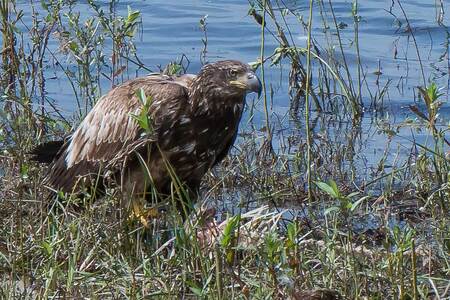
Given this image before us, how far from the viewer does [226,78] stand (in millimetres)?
7789

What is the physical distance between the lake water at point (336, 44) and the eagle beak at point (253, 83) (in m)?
2.01

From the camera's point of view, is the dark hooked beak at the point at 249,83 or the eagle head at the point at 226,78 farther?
the eagle head at the point at 226,78

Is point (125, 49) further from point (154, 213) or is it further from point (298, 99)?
point (154, 213)

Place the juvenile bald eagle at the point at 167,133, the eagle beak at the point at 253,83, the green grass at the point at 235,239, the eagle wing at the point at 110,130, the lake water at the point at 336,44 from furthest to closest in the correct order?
1. the lake water at the point at 336,44
2. the eagle wing at the point at 110,130
3. the juvenile bald eagle at the point at 167,133
4. the eagle beak at the point at 253,83
5. the green grass at the point at 235,239

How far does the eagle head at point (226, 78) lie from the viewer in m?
7.67

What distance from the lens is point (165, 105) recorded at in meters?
7.70

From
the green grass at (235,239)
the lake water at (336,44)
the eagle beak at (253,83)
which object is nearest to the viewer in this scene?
the green grass at (235,239)

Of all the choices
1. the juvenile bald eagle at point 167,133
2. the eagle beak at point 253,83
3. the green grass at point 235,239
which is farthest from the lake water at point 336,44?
the eagle beak at point 253,83

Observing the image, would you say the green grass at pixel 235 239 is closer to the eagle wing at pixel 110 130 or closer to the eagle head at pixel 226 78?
the eagle wing at pixel 110 130

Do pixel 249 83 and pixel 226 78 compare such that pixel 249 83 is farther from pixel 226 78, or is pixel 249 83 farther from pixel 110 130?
pixel 110 130

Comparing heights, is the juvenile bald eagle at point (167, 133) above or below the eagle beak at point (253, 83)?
below

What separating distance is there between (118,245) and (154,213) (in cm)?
58

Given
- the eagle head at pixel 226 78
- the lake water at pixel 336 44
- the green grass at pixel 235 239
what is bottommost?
the lake water at pixel 336 44

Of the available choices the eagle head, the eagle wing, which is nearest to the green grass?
the eagle wing
